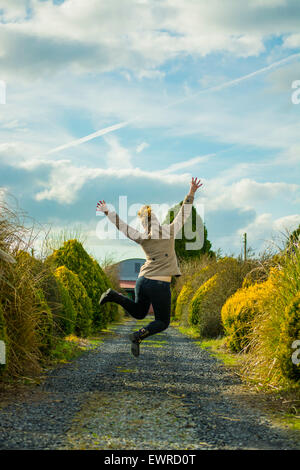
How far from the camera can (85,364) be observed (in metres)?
7.72

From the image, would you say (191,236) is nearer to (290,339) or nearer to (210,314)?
(210,314)

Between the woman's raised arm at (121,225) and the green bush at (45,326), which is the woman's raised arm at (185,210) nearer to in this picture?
the woman's raised arm at (121,225)

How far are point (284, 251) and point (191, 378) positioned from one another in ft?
7.83

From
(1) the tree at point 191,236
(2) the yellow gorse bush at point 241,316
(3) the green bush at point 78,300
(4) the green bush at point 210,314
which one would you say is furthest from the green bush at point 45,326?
(1) the tree at point 191,236

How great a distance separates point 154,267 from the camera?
6.55 meters

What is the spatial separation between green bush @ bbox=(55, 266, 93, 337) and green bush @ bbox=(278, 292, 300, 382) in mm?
6587

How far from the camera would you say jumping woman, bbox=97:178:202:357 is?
21.4ft

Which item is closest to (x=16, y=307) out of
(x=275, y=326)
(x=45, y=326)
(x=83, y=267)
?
(x=45, y=326)

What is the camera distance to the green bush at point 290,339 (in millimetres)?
5461

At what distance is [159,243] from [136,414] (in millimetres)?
2718

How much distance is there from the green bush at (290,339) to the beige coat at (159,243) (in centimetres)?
169

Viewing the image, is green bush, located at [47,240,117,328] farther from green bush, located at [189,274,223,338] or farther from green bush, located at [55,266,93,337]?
green bush, located at [189,274,223,338]
